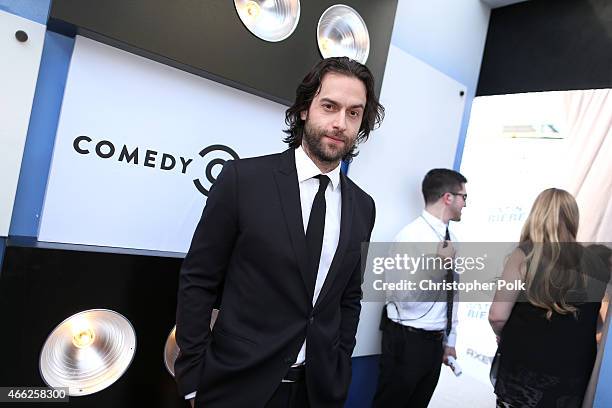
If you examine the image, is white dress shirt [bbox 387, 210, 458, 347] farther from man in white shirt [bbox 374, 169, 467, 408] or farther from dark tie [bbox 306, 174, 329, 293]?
dark tie [bbox 306, 174, 329, 293]

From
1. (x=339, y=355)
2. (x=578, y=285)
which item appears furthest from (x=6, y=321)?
(x=578, y=285)

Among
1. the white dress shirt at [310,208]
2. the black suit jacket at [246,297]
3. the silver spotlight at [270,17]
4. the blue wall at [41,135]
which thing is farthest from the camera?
the silver spotlight at [270,17]

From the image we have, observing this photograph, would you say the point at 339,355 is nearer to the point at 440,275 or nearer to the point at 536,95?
the point at 440,275

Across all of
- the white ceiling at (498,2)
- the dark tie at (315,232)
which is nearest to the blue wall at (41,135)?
the dark tie at (315,232)

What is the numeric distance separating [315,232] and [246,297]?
0.29 metres

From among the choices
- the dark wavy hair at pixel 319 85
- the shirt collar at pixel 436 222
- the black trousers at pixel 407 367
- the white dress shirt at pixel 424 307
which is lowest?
the black trousers at pixel 407 367

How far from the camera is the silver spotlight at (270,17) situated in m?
1.68

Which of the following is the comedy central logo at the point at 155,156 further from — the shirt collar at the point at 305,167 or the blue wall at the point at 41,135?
the shirt collar at the point at 305,167

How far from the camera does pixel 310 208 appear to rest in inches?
52.8

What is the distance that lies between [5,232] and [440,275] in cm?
207

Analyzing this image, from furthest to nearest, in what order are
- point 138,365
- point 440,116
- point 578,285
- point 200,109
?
point 440,116, point 578,285, point 200,109, point 138,365

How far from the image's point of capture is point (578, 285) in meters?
1.84

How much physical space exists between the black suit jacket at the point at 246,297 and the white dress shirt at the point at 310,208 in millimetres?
55

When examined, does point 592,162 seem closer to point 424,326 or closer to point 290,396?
point 424,326
